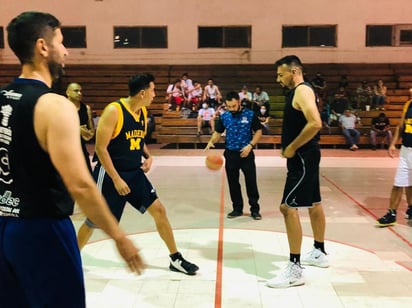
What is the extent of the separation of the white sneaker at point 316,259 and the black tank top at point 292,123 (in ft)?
3.56

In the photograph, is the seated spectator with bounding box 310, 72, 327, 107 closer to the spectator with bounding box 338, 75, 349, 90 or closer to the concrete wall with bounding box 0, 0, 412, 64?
the spectator with bounding box 338, 75, 349, 90

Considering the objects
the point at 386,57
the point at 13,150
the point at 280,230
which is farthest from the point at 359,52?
the point at 13,150

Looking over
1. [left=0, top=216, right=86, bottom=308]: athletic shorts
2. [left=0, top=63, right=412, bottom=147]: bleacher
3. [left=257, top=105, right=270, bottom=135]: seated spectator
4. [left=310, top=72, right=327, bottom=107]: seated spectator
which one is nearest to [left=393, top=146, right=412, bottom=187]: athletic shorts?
[left=0, top=216, right=86, bottom=308]: athletic shorts

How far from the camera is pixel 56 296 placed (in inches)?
77.9

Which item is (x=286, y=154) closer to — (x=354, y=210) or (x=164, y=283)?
(x=164, y=283)

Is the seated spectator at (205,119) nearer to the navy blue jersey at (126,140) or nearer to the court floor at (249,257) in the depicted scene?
the court floor at (249,257)

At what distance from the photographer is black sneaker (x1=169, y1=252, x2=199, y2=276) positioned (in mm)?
4281

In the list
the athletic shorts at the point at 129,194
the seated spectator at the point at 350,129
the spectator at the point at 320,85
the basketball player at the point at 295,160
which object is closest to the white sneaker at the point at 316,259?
the basketball player at the point at 295,160

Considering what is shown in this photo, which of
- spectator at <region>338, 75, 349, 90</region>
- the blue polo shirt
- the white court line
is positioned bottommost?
the white court line

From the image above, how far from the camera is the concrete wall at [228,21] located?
19312mm

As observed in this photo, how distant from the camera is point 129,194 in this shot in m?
4.20

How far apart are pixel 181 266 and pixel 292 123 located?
1.62 meters

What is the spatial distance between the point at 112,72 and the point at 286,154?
1697cm

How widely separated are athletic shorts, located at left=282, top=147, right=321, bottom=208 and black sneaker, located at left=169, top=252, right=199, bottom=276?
102 centimetres
